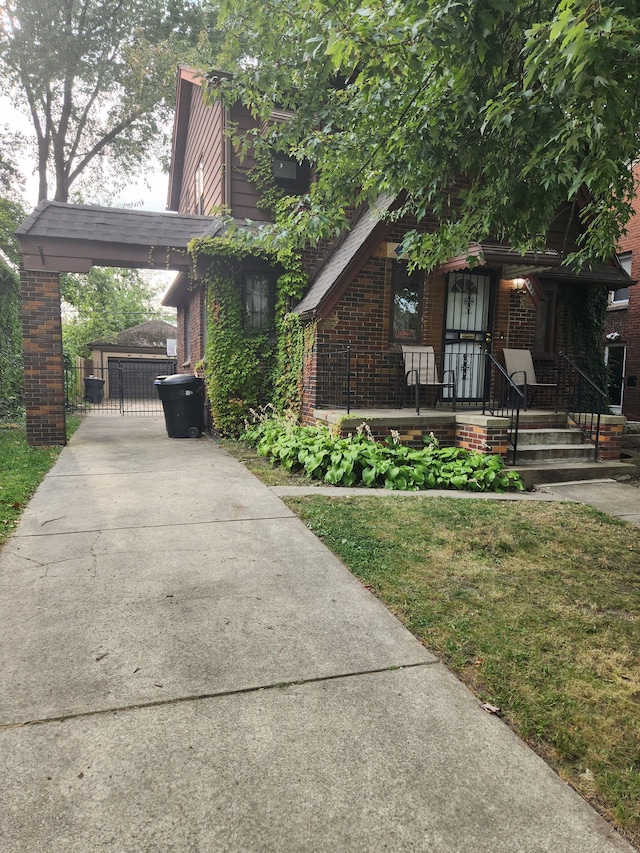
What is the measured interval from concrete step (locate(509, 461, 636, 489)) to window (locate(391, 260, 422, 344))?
3269mm

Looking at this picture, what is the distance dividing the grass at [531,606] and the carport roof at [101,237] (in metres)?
6.33

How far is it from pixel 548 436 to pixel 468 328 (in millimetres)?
2635

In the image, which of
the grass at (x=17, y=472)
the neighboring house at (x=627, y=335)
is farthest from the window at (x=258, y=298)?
the neighboring house at (x=627, y=335)

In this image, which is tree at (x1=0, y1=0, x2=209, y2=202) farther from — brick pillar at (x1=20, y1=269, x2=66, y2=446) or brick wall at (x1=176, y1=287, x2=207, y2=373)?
brick pillar at (x1=20, y1=269, x2=66, y2=446)

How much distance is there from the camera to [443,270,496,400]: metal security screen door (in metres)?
9.37

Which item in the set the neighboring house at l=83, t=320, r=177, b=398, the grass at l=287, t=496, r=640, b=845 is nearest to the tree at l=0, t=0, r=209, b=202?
the neighboring house at l=83, t=320, r=177, b=398

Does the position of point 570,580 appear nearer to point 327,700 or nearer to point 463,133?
point 327,700

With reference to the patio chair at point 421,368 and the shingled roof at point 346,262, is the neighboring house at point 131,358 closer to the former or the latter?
the shingled roof at point 346,262

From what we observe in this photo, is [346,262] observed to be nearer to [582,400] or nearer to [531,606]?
[582,400]

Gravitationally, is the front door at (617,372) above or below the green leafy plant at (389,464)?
above

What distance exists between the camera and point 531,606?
3098 mm

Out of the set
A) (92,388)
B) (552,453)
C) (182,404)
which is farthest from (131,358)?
(552,453)

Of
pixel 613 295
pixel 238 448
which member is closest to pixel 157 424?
pixel 238 448

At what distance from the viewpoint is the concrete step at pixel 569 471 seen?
22.2 feet
